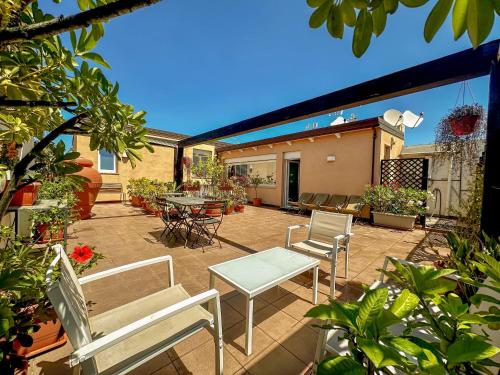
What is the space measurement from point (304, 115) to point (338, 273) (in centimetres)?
264

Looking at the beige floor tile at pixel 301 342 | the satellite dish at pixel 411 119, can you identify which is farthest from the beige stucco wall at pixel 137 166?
the satellite dish at pixel 411 119

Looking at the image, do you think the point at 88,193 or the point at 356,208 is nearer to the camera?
the point at 88,193

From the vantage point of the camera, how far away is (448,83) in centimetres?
221

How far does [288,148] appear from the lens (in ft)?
31.6

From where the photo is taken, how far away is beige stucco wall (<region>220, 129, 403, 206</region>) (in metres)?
7.19

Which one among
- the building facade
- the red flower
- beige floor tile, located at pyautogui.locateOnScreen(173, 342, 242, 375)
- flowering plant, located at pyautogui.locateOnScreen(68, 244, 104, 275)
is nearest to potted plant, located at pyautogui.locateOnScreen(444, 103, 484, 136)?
beige floor tile, located at pyautogui.locateOnScreen(173, 342, 242, 375)

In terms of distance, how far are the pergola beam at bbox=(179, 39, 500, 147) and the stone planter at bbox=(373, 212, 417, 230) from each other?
4.58 meters

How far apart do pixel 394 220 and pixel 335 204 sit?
6.27ft

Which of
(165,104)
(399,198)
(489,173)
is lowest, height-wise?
(399,198)

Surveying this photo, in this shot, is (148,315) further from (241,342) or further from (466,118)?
(466,118)

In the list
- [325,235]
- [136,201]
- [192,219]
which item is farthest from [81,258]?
[136,201]

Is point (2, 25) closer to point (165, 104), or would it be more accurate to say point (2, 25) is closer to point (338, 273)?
point (338, 273)

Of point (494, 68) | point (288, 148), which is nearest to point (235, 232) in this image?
point (494, 68)

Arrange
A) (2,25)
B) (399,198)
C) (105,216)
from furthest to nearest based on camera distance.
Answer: (105,216)
(399,198)
(2,25)
